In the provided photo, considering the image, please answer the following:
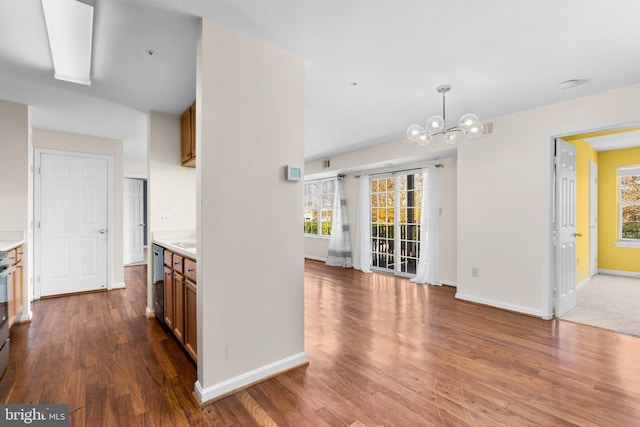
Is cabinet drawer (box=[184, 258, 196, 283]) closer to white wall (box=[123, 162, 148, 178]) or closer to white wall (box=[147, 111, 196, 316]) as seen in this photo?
white wall (box=[147, 111, 196, 316])

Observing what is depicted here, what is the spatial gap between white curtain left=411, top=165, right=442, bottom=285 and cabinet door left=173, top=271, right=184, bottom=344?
3977mm

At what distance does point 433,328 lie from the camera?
324 centimetres

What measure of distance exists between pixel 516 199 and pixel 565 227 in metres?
0.67

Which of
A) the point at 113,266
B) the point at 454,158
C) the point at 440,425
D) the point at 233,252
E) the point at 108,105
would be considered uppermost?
the point at 108,105

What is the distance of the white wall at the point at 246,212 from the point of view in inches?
79.4

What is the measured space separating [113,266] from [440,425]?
16.8ft

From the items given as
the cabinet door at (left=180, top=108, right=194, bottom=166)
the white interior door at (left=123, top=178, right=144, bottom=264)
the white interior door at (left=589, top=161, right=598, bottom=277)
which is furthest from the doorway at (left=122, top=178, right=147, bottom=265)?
the white interior door at (left=589, top=161, right=598, bottom=277)

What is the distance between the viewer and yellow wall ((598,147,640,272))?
5.80m

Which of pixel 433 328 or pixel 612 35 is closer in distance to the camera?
pixel 612 35

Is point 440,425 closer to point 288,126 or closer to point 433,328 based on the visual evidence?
→ point 433,328

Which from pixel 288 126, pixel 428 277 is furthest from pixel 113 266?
pixel 428 277

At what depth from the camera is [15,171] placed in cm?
351

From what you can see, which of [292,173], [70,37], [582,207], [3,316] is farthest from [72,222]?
→ [582,207]

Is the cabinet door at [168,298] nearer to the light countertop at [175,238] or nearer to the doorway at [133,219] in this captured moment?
the light countertop at [175,238]
